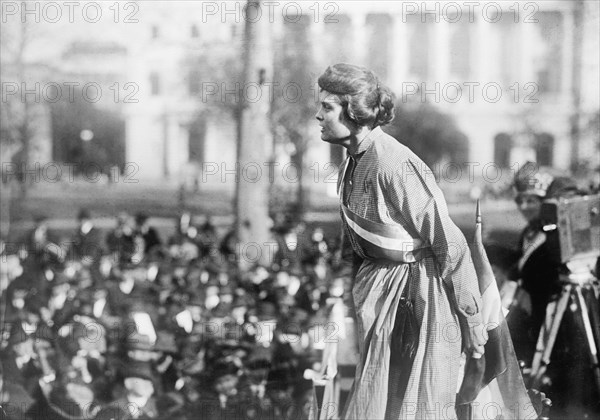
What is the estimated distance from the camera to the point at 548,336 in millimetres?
4398

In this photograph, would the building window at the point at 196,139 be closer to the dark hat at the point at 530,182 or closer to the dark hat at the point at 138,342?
the dark hat at the point at 138,342

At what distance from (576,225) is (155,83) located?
9447 mm

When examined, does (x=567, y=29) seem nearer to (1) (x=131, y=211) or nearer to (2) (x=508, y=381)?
(1) (x=131, y=211)

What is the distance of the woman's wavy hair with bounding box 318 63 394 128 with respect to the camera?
3.18 metres

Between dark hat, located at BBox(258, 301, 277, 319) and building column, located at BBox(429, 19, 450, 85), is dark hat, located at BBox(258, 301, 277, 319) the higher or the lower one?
the lower one

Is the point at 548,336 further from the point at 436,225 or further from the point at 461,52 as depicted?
the point at 461,52

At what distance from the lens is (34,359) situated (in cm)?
528

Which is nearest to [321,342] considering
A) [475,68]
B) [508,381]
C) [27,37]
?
[508,381]

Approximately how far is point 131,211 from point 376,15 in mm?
4707

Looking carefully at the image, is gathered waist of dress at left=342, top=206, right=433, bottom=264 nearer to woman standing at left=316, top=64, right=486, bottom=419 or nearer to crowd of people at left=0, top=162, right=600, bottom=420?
woman standing at left=316, top=64, right=486, bottom=419

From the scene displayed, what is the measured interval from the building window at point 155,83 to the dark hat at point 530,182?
8.59 m

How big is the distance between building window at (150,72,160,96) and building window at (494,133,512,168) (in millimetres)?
4816

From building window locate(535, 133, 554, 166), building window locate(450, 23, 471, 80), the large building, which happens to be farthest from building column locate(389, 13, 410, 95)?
building window locate(535, 133, 554, 166)

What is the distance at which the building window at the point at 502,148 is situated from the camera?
1359 centimetres
